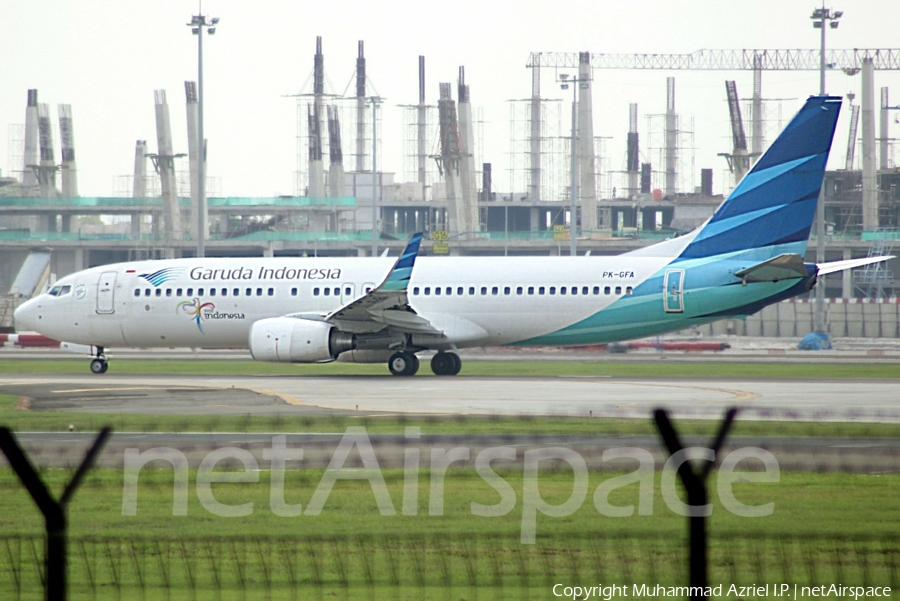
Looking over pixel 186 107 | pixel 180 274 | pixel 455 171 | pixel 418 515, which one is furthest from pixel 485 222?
pixel 418 515

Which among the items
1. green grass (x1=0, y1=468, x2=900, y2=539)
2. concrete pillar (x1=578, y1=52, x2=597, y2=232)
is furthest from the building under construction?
green grass (x1=0, y1=468, x2=900, y2=539)

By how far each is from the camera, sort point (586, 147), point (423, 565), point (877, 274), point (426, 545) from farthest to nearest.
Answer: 1. point (586, 147)
2. point (877, 274)
3. point (426, 545)
4. point (423, 565)

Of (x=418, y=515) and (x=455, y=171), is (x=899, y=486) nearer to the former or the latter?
(x=418, y=515)

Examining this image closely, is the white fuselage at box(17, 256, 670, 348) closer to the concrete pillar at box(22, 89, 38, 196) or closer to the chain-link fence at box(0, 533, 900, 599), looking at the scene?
the chain-link fence at box(0, 533, 900, 599)

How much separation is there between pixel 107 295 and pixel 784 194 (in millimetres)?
19247

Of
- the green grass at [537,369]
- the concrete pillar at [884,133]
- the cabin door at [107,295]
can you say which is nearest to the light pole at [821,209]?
the green grass at [537,369]

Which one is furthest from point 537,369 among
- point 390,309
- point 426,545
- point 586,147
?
point 586,147

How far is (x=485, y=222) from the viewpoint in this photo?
112m

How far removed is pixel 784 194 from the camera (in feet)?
99.5

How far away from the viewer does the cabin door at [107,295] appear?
113ft

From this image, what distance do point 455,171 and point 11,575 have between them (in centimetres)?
8721

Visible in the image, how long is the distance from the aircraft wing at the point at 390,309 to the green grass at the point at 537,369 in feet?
6.82

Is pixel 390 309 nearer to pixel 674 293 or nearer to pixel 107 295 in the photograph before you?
pixel 674 293

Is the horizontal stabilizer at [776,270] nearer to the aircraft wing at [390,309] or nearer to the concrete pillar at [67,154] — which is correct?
the aircraft wing at [390,309]
